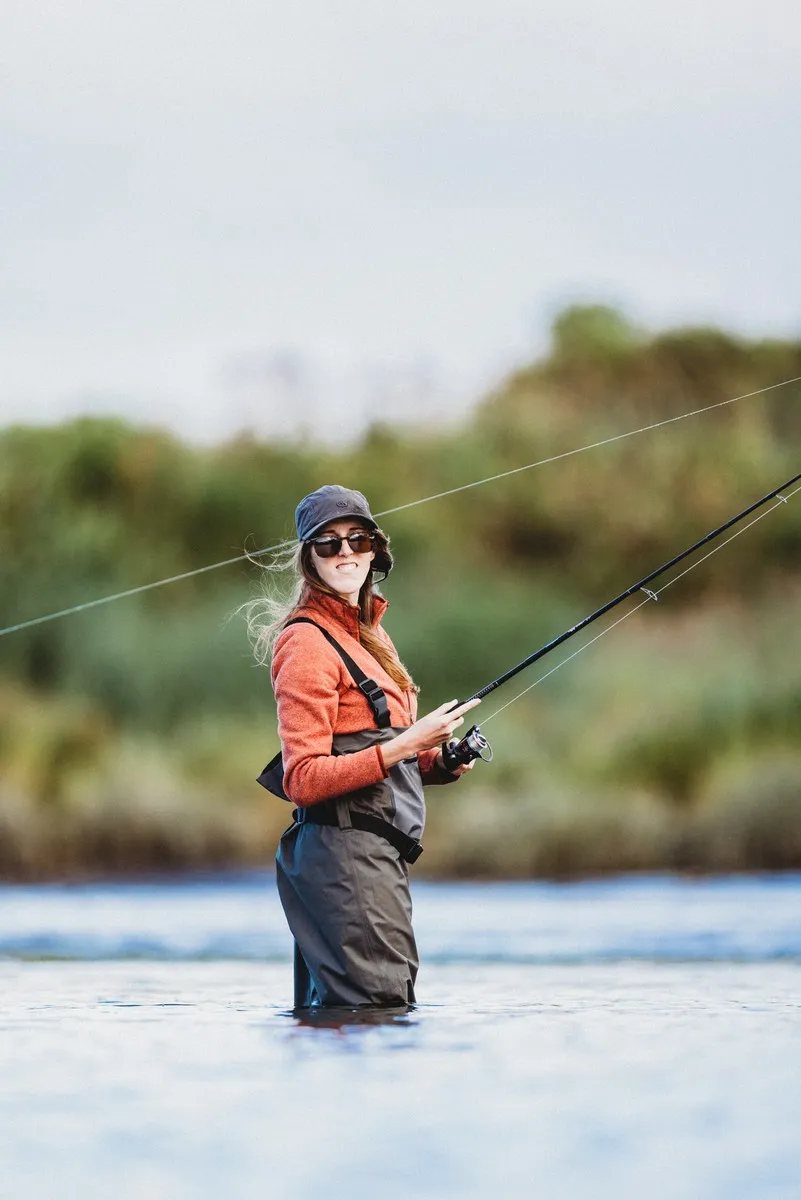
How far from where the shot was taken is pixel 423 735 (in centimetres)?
429

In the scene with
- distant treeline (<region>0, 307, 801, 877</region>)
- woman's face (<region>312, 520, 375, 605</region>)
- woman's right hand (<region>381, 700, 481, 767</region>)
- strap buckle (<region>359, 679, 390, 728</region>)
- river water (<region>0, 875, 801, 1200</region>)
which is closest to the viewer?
river water (<region>0, 875, 801, 1200</region>)

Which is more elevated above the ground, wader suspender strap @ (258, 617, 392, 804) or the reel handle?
wader suspender strap @ (258, 617, 392, 804)

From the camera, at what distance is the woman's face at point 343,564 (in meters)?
4.54

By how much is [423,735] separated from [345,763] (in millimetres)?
179

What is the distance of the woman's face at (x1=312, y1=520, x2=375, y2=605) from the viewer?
4.54 m

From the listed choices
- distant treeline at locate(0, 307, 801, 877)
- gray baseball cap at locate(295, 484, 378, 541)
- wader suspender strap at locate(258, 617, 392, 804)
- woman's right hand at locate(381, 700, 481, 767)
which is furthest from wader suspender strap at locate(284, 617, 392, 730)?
distant treeline at locate(0, 307, 801, 877)

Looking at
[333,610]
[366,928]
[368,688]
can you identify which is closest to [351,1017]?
[366,928]

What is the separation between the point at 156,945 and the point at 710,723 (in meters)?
11.3

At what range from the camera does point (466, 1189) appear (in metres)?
3.23

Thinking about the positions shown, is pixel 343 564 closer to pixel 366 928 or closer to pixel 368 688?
pixel 368 688

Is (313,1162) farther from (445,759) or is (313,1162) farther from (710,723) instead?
(710,723)

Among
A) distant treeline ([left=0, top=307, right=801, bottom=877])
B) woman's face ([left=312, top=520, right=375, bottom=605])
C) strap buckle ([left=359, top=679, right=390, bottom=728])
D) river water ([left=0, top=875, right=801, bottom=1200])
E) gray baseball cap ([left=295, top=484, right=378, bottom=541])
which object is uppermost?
distant treeline ([left=0, top=307, right=801, bottom=877])

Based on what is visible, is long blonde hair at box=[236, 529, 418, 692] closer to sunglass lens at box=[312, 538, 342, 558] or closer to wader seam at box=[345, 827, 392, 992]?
sunglass lens at box=[312, 538, 342, 558]

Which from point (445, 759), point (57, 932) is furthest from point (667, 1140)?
point (57, 932)
